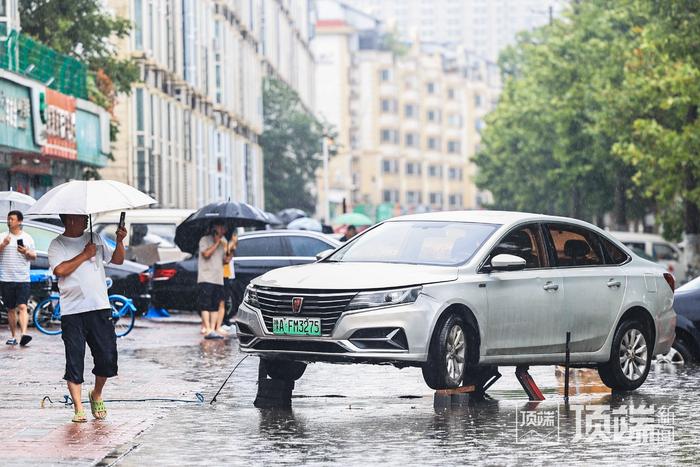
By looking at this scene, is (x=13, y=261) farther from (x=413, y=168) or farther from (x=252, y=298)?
(x=413, y=168)

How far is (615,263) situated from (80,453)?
660 centimetres

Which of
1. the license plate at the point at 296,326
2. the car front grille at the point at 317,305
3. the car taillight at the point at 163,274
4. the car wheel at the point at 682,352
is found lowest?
the car wheel at the point at 682,352

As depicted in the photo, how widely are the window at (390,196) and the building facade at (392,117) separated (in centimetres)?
10

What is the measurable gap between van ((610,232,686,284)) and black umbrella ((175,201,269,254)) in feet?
69.7

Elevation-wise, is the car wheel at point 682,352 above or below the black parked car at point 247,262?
below

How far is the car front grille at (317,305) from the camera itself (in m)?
13.1

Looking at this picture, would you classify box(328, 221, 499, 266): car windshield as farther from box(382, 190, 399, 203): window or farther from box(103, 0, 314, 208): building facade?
box(382, 190, 399, 203): window

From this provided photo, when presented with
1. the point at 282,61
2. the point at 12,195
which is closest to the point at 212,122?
the point at 282,61

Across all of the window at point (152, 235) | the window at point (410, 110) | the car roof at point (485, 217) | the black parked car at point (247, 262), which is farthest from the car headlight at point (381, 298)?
the window at point (410, 110)

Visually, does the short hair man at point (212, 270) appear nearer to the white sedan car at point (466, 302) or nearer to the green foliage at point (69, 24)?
the white sedan car at point (466, 302)

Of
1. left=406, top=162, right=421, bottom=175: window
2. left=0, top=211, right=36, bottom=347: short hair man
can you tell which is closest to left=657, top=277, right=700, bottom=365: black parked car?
left=0, top=211, right=36, bottom=347: short hair man

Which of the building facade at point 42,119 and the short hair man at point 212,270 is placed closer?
the short hair man at point 212,270

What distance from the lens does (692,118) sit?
44.6 metres

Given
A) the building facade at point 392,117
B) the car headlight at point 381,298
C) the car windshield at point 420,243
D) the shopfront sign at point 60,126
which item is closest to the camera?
the car headlight at point 381,298
